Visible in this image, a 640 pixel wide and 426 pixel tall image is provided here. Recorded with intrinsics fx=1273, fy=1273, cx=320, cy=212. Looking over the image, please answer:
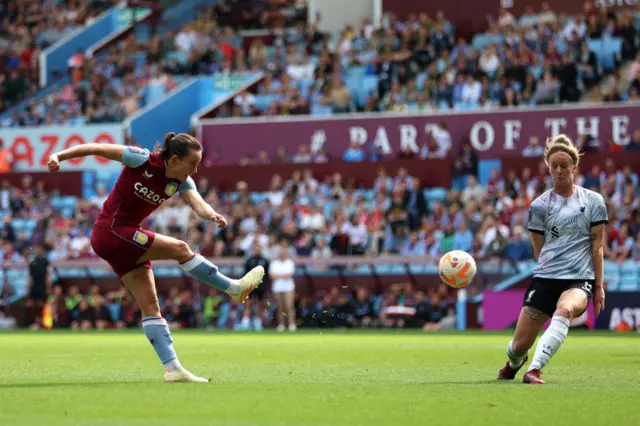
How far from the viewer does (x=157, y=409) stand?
867cm

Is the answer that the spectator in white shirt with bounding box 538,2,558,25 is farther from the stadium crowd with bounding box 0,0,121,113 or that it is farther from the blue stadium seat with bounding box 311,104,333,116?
the stadium crowd with bounding box 0,0,121,113

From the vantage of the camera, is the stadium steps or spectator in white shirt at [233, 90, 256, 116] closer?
spectator in white shirt at [233, 90, 256, 116]

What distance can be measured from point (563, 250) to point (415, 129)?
21.7 metres

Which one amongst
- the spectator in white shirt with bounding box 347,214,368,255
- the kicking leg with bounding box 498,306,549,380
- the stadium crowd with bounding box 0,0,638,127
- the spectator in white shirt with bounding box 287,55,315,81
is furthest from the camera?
the spectator in white shirt with bounding box 287,55,315,81

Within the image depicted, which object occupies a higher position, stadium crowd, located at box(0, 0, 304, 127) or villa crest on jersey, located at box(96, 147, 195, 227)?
stadium crowd, located at box(0, 0, 304, 127)

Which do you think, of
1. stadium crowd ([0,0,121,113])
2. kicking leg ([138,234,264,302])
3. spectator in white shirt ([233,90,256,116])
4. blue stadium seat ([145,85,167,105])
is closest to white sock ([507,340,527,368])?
kicking leg ([138,234,264,302])

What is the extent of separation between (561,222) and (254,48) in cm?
2838

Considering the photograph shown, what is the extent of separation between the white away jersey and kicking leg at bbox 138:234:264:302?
259cm

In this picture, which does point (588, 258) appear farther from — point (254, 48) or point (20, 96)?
point (20, 96)

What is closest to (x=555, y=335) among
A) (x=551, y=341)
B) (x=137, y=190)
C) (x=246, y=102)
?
(x=551, y=341)

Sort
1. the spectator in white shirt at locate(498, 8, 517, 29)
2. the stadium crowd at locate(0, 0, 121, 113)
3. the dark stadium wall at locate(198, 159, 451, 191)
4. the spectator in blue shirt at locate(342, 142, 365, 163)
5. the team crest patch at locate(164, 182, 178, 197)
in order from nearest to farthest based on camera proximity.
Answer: the team crest patch at locate(164, 182, 178, 197)
the dark stadium wall at locate(198, 159, 451, 191)
the spectator in blue shirt at locate(342, 142, 365, 163)
the spectator in white shirt at locate(498, 8, 517, 29)
the stadium crowd at locate(0, 0, 121, 113)

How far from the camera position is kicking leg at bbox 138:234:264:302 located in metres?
10.7

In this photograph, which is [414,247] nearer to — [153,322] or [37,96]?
[37,96]

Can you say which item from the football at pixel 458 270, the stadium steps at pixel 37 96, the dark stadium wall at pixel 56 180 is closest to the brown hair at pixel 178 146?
the football at pixel 458 270
